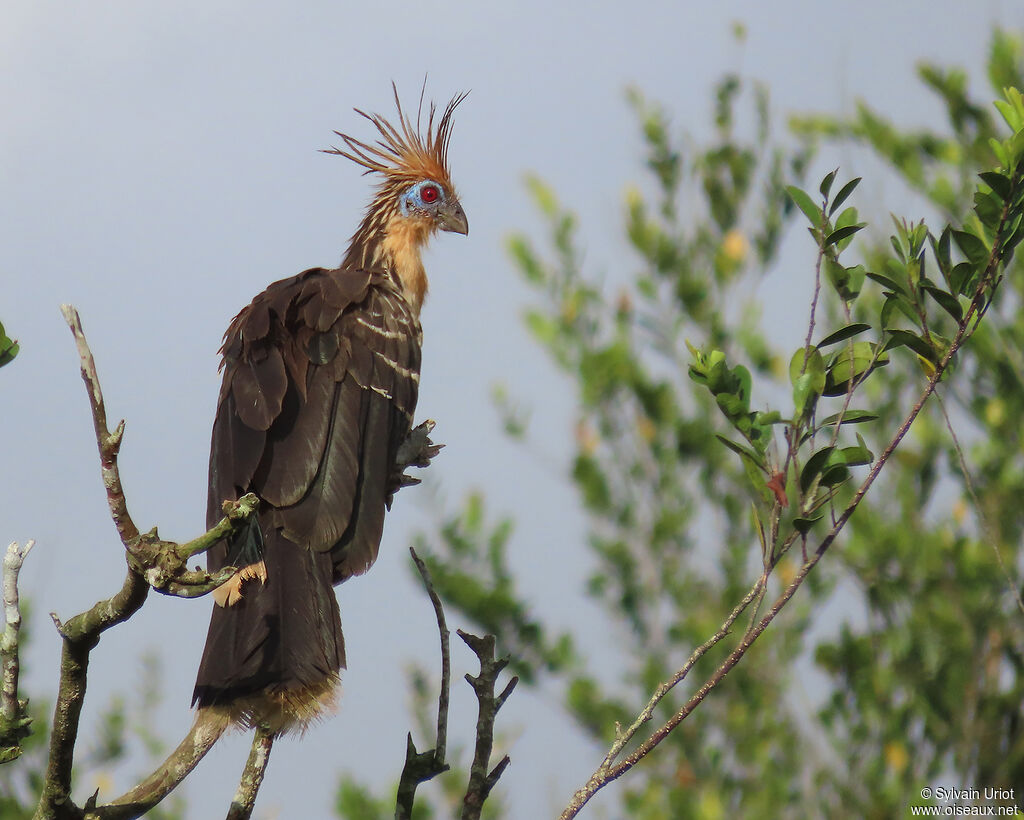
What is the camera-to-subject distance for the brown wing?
3898mm

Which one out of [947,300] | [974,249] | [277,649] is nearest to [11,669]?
[277,649]

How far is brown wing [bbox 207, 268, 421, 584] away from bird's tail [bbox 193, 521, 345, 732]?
0.53ft

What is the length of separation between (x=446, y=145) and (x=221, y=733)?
4.34 m

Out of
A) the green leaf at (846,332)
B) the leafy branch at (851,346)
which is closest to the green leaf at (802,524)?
the leafy branch at (851,346)

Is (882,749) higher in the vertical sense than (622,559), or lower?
lower

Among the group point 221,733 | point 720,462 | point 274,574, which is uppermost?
point 720,462

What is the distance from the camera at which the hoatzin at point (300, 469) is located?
11.0ft

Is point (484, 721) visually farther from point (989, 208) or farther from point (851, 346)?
point (989, 208)

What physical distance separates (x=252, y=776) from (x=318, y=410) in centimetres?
151

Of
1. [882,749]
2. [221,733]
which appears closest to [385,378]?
[221,733]

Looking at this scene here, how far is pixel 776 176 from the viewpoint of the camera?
767 centimetres

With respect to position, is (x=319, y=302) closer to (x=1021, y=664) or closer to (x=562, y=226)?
(x=562, y=226)

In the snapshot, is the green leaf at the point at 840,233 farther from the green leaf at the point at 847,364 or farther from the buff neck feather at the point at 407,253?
the buff neck feather at the point at 407,253

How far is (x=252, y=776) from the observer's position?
3.03m
